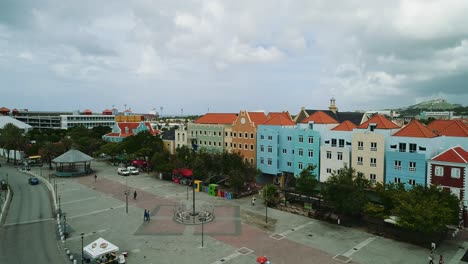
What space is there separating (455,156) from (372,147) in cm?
1034

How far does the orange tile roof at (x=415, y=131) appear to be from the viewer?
42.9 m

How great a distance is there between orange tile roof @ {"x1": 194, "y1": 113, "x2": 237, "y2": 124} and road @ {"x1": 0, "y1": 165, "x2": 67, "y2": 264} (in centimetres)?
3730

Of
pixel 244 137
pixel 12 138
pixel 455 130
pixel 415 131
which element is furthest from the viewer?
pixel 12 138

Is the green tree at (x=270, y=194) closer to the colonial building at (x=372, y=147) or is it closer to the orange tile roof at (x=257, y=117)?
the colonial building at (x=372, y=147)

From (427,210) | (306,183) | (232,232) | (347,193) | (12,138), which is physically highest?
(12,138)

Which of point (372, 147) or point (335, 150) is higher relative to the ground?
point (372, 147)

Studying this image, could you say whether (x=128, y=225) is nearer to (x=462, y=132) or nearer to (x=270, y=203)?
(x=270, y=203)

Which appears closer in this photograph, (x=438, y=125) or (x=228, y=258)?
(x=228, y=258)

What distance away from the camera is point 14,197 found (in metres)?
51.2

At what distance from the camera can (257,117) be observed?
72.1m

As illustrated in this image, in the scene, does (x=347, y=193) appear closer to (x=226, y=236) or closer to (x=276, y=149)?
(x=226, y=236)

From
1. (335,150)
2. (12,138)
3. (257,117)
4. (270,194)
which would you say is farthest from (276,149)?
(12,138)

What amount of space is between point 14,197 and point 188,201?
28167 mm

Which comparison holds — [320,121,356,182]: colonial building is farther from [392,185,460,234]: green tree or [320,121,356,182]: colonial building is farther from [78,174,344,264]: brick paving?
[78,174,344,264]: brick paving
